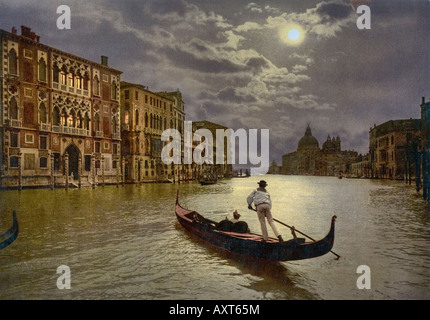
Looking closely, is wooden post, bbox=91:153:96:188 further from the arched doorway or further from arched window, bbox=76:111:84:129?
arched window, bbox=76:111:84:129

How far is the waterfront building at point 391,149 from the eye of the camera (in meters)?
38.3

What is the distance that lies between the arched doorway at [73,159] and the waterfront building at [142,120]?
424 centimetres

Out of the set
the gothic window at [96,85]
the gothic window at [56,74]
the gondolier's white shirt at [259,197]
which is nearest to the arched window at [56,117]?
the gothic window at [56,74]

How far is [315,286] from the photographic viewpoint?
4957 mm

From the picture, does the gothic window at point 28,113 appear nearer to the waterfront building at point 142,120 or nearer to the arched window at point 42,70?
the arched window at point 42,70

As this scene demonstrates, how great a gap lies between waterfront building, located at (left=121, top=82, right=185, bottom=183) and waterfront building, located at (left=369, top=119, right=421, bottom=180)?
25.5 m

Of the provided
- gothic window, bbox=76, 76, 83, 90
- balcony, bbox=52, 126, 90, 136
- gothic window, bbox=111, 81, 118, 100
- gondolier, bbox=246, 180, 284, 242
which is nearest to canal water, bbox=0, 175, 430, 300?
gondolier, bbox=246, 180, 284, 242

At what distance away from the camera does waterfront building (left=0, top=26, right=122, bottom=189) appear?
1658 centimetres

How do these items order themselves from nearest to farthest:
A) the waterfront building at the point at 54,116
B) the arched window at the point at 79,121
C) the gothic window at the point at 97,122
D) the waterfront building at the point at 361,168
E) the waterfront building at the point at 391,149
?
the waterfront building at the point at 54,116 → the arched window at the point at 79,121 → the gothic window at the point at 97,122 → the waterfront building at the point at 391,149 → the waterfront building at the point at 361,168

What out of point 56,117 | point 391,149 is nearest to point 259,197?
point 56,117

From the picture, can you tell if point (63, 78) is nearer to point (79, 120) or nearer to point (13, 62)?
point (79, 120)

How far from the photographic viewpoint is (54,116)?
64.1ft

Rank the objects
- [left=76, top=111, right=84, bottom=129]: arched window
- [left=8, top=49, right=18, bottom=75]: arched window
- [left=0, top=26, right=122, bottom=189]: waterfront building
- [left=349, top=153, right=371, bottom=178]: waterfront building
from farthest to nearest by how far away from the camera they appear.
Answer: [left=349, top=153, right=371, bottom=178]: waterfront building < [left=76, top=111, right=84, bottom=129]: arched window < [left=0, top=26, right=122, bottom=189]: waterfront building < [left=8, top=49, right=18, bottom=75]: arched window
